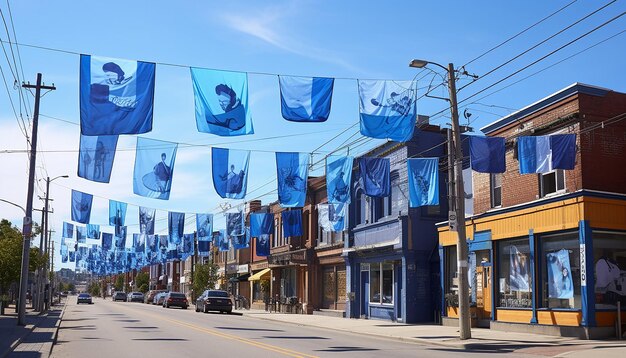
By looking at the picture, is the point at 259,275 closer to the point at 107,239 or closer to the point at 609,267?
the point at 107,239

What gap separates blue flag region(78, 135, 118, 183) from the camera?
20969 millimetres

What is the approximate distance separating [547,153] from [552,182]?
3276mm

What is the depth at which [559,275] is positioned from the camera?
22141 mm

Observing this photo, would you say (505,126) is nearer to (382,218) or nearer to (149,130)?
(382,218)

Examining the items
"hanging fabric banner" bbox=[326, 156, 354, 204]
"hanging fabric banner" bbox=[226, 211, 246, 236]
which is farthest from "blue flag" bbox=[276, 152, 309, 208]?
"hanging fabric banner" bbox=[226, 211, 246, 236]

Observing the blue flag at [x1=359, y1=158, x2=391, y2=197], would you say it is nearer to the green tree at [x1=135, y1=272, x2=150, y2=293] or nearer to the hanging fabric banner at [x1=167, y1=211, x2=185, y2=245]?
the hanging fabric banner at [x1=167, y1=211, x2=185, y2=245]

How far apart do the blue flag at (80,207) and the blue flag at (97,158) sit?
11935 mm

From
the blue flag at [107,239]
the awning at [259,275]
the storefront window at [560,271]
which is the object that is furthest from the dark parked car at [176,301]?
the storefront window at [560,271]

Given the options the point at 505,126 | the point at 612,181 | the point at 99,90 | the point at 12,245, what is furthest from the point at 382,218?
the point at 12,245

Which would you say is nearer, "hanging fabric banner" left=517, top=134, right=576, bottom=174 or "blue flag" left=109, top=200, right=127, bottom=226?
"hanging fabric banner" left=517, top=134, right=576, bottom=174

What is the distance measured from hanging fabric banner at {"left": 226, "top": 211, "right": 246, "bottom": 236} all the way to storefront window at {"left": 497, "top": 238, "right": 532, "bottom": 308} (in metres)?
19.2

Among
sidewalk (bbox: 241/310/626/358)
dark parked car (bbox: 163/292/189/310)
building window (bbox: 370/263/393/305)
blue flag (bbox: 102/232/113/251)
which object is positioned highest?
blue flag (bbox: 102/232/113/251)

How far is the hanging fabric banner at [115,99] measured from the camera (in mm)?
17672

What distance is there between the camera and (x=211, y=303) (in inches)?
1747
